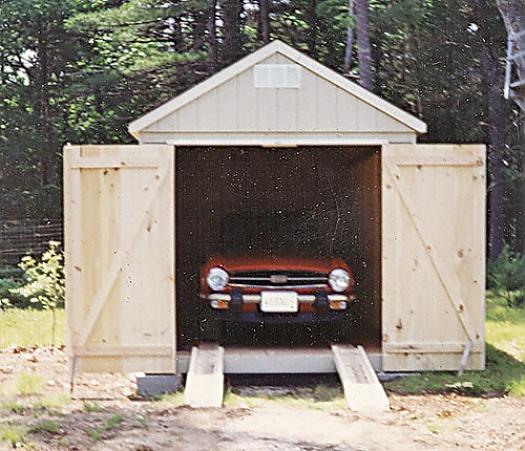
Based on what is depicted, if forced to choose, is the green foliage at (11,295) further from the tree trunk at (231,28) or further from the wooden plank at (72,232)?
the wooden plank at (72,232)

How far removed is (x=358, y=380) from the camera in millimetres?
8547

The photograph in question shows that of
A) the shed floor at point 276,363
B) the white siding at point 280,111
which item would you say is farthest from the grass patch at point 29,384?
the white siding at point 280,111

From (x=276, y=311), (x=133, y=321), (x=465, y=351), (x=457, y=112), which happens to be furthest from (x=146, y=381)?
(x=457, y=112)

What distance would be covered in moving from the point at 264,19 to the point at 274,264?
1309cm

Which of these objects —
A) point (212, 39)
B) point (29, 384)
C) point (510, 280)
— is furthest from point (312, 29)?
point (29, 384)

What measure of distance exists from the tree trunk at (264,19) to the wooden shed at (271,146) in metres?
12.3

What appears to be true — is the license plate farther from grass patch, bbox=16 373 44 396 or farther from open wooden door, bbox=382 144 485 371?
grass patch, bbox=16 373 44 396

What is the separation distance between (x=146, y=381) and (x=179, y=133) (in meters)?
2.39

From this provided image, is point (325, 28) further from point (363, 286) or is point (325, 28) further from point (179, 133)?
point (179, 133)

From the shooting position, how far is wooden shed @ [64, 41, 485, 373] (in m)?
9.24

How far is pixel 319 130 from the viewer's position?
948cm

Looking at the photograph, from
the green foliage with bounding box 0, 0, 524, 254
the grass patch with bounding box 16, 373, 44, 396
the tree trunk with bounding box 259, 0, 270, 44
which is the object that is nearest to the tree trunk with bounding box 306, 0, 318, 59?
the green foliage with bounding box 0, 0, 524, 254

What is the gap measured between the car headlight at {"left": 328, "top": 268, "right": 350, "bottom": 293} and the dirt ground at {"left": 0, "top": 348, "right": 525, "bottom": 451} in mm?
1070

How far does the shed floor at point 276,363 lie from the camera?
9438 millimetres
